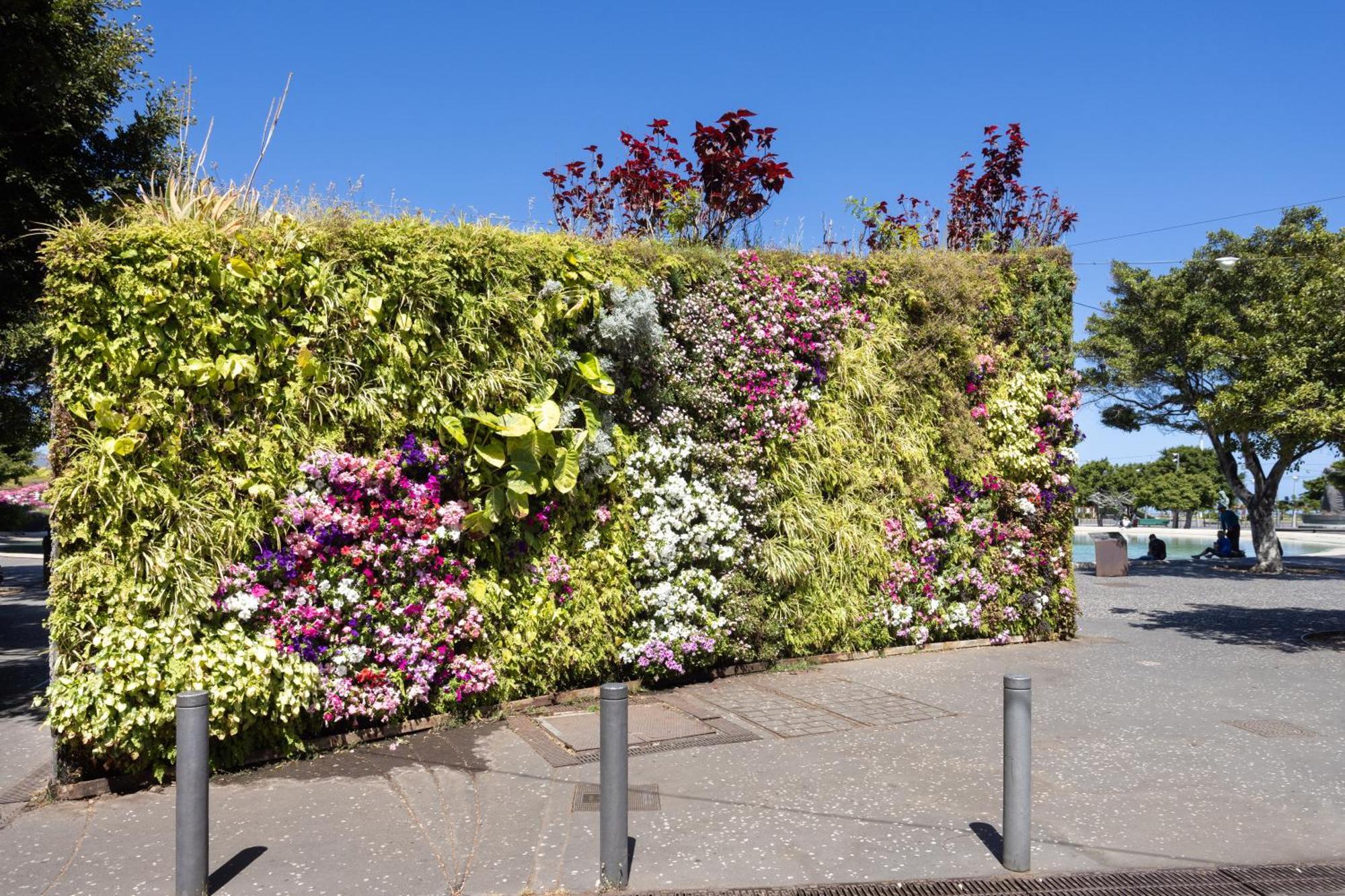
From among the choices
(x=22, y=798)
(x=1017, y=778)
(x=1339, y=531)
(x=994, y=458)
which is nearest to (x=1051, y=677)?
(x=994, y=458)

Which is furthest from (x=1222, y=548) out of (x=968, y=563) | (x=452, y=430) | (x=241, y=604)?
(x=241, y=604)

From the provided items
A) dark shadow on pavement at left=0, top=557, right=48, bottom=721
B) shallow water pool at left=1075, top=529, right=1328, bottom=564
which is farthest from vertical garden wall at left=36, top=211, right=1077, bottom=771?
shallow water pool at left=1075, top=529, right=1328, bottom=564

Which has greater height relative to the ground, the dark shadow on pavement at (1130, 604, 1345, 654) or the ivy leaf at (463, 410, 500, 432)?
the ivy leaf at (463, 410, 500, 432)

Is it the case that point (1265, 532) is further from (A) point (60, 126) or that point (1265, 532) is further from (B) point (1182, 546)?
(A) point (60, 126)

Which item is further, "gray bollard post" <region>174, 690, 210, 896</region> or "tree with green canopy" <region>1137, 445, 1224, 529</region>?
"tree with green canopy" <region>1137, 445, 1224, 529</region>

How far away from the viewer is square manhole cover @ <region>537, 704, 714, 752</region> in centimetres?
645

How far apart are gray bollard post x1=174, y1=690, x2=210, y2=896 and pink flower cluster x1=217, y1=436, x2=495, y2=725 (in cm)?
196

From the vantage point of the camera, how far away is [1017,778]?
427cm

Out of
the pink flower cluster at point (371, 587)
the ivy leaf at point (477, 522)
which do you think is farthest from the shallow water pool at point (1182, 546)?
the pink flower cluster at point (371, 587)

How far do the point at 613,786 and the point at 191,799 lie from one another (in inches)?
74.3

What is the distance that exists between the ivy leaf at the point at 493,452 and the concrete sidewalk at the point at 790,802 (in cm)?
205

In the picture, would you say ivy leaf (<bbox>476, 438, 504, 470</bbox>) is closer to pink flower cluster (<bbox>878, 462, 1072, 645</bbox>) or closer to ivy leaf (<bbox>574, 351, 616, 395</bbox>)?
ivy leaf (<bbox>574, 351, 616, 395</bbox>)

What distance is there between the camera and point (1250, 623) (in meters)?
12.8

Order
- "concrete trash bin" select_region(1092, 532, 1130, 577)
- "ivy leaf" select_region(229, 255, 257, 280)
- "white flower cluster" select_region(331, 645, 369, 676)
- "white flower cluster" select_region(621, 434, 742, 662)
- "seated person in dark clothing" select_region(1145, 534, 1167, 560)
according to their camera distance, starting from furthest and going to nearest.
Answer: "seated person in dark clothing" select_region(1145, 534, 1167, 560) → "concrete trash bin" select_region(1092, 532, 1130, 577) → "white flower cluster" select_region(621, 434, 742, 662) → "white flower cluster" select_region(331, 645, 369, 676) → "ivy leaf" select_region(229, 255, 257, 280)
